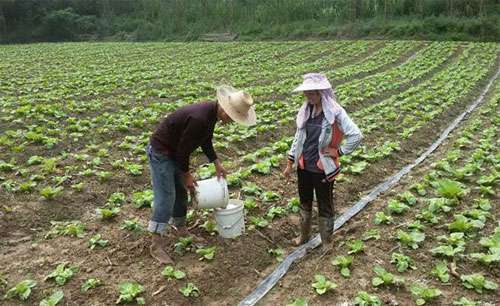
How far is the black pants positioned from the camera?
18.0ft

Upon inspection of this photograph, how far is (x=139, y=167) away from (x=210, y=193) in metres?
3.10

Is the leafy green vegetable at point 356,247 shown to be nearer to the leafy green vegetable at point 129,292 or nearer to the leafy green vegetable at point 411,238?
the leafy green vegetable at point 411,238

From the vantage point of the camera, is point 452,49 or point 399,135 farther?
point 452,49

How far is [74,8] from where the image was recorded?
6241cm

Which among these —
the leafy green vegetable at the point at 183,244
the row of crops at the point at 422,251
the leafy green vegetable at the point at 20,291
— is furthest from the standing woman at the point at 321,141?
the leafy green vegetable at the point at 20,291

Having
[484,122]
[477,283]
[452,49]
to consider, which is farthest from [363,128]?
[452,49]

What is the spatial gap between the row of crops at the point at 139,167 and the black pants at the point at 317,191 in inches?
22.6

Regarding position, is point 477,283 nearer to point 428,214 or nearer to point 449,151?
point 428,214

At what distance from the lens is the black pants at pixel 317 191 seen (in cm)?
547

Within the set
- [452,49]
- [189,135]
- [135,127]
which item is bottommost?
[452,49]

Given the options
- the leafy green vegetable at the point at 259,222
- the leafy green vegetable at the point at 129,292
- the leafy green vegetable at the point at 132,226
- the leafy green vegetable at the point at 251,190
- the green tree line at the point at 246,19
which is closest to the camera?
the leafy green vegetable at the point at 129,292

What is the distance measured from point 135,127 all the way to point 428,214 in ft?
22.3

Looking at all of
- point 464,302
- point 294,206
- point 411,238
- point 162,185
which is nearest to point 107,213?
point 162,185

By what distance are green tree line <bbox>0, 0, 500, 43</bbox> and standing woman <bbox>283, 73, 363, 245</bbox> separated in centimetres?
3256
